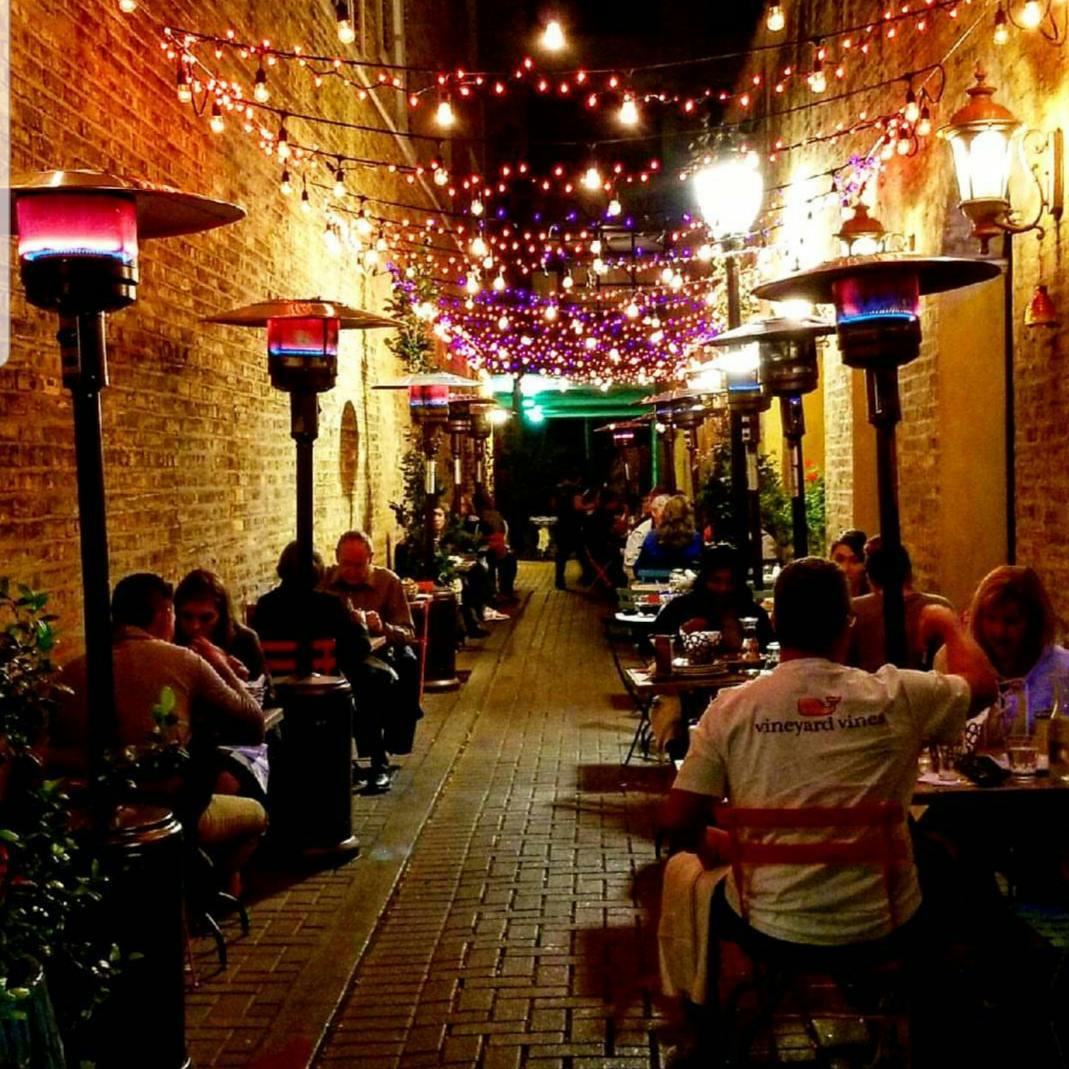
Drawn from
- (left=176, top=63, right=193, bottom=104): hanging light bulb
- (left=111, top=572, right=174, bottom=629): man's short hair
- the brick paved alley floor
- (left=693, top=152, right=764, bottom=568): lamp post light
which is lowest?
the brick paved alley floor

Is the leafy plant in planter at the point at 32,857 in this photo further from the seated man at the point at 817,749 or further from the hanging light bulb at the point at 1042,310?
the hanging light bulb at the point at 1042,310

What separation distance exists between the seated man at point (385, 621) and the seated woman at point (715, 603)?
6.50ft

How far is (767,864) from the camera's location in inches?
130

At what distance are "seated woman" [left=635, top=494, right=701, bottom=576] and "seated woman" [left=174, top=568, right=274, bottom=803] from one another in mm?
5848

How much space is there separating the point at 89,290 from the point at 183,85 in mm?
4614

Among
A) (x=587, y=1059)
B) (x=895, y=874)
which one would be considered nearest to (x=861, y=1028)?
(x=587, y=1059)

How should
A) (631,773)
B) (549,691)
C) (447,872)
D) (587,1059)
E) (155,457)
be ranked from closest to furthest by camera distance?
(587,1059) → (447,872) → (155,457) → (631,773) → (549,691)

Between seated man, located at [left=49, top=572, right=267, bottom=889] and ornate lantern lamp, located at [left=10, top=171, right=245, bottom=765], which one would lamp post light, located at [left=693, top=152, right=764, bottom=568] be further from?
ornate lantern lamp, located at [left=10, top=171, right=245, bottom=765]

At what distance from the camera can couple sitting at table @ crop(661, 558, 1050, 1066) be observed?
10.6ft

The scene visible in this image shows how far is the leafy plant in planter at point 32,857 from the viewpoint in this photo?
2.73m

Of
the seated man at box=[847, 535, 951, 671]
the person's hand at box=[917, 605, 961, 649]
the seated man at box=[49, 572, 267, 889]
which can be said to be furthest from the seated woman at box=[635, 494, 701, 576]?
the person's hand at box=[917, 605, 961, 649]

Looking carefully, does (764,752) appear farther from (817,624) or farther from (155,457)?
(155,457)

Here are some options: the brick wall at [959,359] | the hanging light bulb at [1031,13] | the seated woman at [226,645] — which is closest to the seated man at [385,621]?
the seated woman at [226,645]

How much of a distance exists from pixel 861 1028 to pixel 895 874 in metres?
1.19
